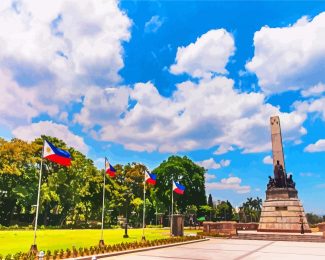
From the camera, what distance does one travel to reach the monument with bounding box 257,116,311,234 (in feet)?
130

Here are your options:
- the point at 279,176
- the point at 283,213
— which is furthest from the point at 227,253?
the point at 279,176

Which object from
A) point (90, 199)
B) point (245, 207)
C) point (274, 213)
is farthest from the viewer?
point (245, 207)

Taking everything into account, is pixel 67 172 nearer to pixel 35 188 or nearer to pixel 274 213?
pixel 35 188

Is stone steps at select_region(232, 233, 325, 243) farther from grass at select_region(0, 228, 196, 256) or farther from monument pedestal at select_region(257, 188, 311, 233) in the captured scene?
grass at select_region(0, 228, 196, 256)

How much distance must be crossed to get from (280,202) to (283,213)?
1.41 metres

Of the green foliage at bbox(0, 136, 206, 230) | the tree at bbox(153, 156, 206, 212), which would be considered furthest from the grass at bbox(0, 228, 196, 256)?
the tree at bbox(153, 156, 206, 212)

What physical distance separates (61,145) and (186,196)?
30131mm

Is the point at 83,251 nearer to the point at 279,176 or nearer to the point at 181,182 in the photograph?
the point at 279,176

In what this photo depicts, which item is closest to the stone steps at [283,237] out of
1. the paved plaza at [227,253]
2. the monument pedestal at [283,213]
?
the monument pedestal at [283,213]

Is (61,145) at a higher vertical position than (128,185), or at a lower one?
higher

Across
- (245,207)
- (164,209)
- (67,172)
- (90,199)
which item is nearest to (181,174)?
(164,209)

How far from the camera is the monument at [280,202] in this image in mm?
39531

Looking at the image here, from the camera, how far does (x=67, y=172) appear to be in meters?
53.8

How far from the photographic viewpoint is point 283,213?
132 ft
